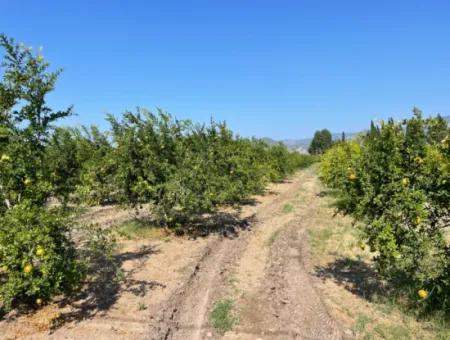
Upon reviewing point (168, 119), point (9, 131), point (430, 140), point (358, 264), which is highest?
point (168, 119)

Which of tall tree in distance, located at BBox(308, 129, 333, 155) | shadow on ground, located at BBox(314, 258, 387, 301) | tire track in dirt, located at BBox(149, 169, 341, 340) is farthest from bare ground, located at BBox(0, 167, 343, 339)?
tall tree in distance, located at BBox(308, 129, 333, 155)

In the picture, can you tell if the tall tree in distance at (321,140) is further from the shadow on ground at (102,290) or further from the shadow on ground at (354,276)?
the shadow on ground at (102,290)

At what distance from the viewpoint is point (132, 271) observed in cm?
876

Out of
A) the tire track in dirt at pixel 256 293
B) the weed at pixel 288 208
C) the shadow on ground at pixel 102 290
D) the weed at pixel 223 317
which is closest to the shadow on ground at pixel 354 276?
the tire track in dirt at pixel 256 293

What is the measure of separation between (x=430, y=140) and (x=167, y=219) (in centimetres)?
845

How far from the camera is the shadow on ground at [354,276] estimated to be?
7879 millimetres

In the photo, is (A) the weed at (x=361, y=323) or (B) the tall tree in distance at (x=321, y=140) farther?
(B) the tall tree in distance at (x=321, y=140)

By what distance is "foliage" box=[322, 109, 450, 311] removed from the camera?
6.02 metres

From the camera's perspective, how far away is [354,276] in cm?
887

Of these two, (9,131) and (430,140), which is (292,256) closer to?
(430,140)

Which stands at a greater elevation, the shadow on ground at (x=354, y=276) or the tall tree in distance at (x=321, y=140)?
the tall tree in distance at (x=321, y=140)

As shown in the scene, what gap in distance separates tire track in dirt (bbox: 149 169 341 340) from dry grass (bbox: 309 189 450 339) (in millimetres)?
364

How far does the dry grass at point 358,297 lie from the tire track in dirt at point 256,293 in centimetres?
36

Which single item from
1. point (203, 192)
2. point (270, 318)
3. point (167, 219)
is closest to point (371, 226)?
point (270, 318)
